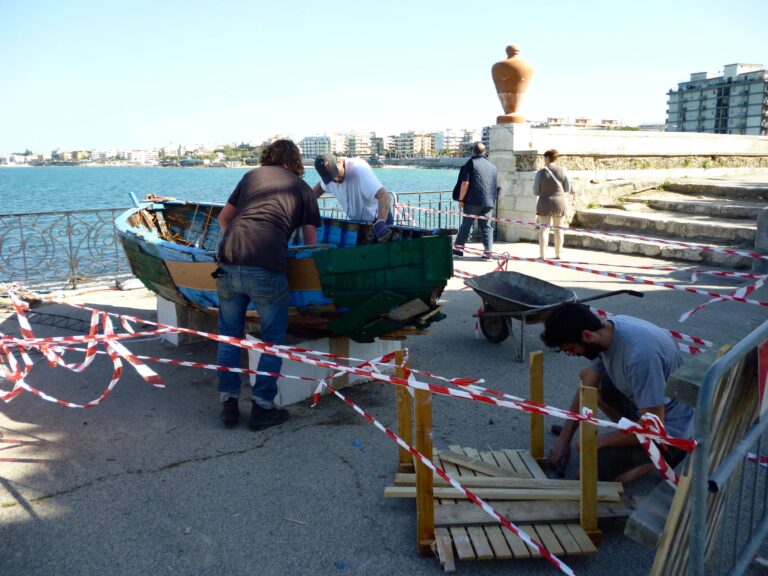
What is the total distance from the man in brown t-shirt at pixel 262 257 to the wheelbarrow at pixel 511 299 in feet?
6.61

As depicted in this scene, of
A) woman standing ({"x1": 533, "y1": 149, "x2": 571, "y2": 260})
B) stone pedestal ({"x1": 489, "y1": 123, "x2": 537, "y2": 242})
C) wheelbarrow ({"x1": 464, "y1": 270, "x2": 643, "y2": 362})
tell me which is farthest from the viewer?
stone pedestal ({"x1": 489, "y1": 123, "x2": 537, "y2": 242})

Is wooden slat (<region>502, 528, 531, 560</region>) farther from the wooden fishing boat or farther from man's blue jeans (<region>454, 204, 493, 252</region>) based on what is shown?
man's blue jeans (<region>454, 204, 493, 252</region>)

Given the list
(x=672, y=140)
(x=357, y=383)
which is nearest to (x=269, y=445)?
(x=357, y=383)

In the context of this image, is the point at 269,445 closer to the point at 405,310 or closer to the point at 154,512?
the point at 154,512

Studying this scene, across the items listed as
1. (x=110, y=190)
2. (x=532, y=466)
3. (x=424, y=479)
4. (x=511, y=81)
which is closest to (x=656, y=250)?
(x=511, y=81)

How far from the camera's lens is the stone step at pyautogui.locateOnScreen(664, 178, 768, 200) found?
13241 mm

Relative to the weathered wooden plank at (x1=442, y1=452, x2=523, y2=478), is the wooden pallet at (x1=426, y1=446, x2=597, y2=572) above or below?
below

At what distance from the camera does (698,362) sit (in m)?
2.19

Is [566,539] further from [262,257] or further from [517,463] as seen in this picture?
[262,257]

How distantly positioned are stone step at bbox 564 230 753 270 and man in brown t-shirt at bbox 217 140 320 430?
6.96 meters

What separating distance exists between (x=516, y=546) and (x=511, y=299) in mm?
3254

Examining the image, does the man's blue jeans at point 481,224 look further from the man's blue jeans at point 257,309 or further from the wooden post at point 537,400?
the wooden post at point 537,400

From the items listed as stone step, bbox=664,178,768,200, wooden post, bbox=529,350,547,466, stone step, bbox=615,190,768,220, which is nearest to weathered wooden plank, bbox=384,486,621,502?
wooden post, bbox=529,350,547,466

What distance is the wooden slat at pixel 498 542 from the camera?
2.89 meters
